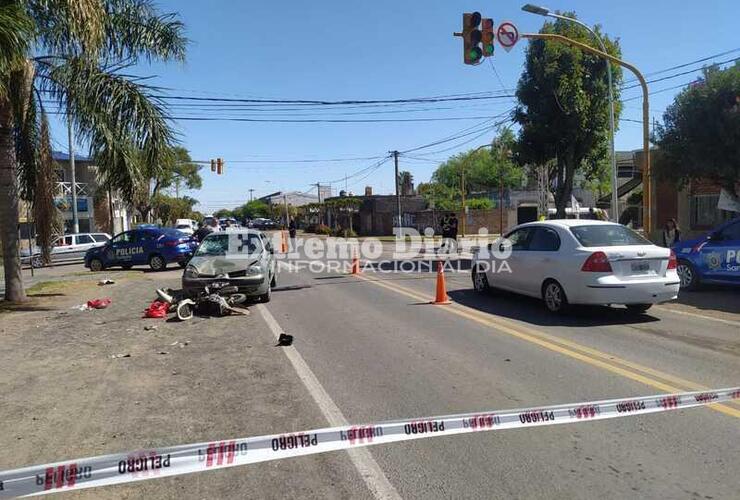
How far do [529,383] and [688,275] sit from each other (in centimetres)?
869

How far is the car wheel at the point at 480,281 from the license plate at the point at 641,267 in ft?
11.4

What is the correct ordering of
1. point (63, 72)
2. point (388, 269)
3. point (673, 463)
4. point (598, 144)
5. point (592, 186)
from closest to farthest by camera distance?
point (673, 463) → point (63, 72) → point (388, 269) → point (598, 144) → point (592, 186)

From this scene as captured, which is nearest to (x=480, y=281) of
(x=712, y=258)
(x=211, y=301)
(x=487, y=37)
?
(x=712, y=258)

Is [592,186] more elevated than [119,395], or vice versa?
[592,186]

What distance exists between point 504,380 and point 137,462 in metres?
3.69

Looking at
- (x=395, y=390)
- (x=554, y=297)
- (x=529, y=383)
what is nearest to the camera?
(x=395, y=390)

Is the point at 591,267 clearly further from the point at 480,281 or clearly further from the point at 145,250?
the point at 145,250

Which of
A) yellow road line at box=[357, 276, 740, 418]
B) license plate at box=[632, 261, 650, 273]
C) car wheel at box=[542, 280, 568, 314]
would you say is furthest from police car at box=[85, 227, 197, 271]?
license plate at box=[632, 261, 650, 273]

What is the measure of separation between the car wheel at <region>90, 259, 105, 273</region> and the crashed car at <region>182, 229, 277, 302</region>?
1219cm

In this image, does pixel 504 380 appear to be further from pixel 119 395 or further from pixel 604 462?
pixel 119 395

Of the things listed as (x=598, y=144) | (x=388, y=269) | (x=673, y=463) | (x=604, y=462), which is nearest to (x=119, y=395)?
(x=604, y=462)

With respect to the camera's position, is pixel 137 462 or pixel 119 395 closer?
pixel 137 462

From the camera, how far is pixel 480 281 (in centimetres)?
1251

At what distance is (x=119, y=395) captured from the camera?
6113mm
